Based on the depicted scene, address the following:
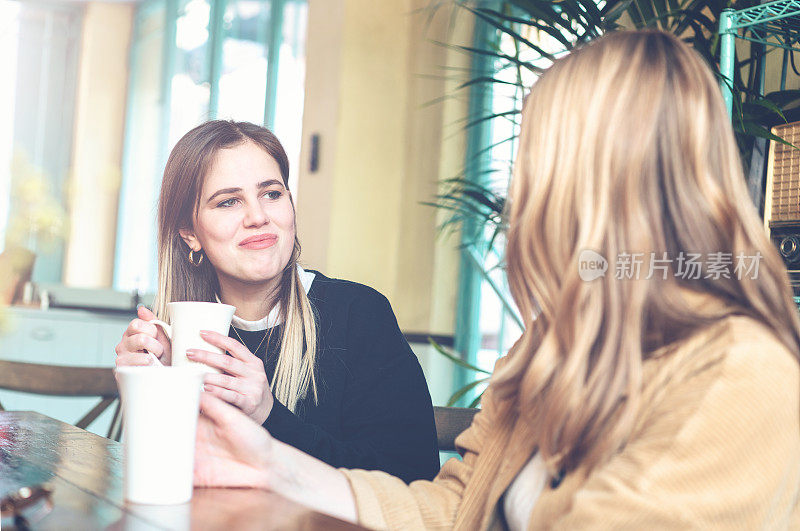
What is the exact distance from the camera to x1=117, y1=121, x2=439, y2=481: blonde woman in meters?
1.45

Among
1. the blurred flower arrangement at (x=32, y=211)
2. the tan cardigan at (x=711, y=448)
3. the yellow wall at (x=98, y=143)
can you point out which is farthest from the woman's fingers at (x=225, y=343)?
the yellow wall at (x=98, y=143)

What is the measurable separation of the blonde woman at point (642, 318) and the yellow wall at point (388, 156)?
2716 mm

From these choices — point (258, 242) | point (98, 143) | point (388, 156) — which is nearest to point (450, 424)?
point (258, 242)

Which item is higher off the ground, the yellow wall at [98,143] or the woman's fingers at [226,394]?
the yellow wall at [98,143]

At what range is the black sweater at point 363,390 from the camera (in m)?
1.38

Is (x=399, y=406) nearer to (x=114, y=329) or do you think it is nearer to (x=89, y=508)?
(x=89, y=508)

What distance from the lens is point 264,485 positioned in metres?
0.96

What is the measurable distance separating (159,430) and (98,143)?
6.43 metres

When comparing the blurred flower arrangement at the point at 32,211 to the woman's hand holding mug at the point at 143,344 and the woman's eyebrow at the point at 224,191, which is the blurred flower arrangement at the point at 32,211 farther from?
the woman's hand holding mug at the point at 143,344

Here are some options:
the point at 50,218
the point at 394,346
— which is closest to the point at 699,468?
the point at 394,346

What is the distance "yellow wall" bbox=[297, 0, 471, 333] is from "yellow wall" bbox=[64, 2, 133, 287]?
11.6 feet

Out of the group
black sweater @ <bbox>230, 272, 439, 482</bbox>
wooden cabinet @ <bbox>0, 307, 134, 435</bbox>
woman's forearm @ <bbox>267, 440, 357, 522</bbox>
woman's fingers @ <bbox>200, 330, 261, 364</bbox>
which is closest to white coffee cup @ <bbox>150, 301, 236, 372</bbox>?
woman's fingers @ <bbox>200, 330, 261, 364</bbox>

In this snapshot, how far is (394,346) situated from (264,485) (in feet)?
2.05

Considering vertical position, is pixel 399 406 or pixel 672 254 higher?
pixel 672 254
